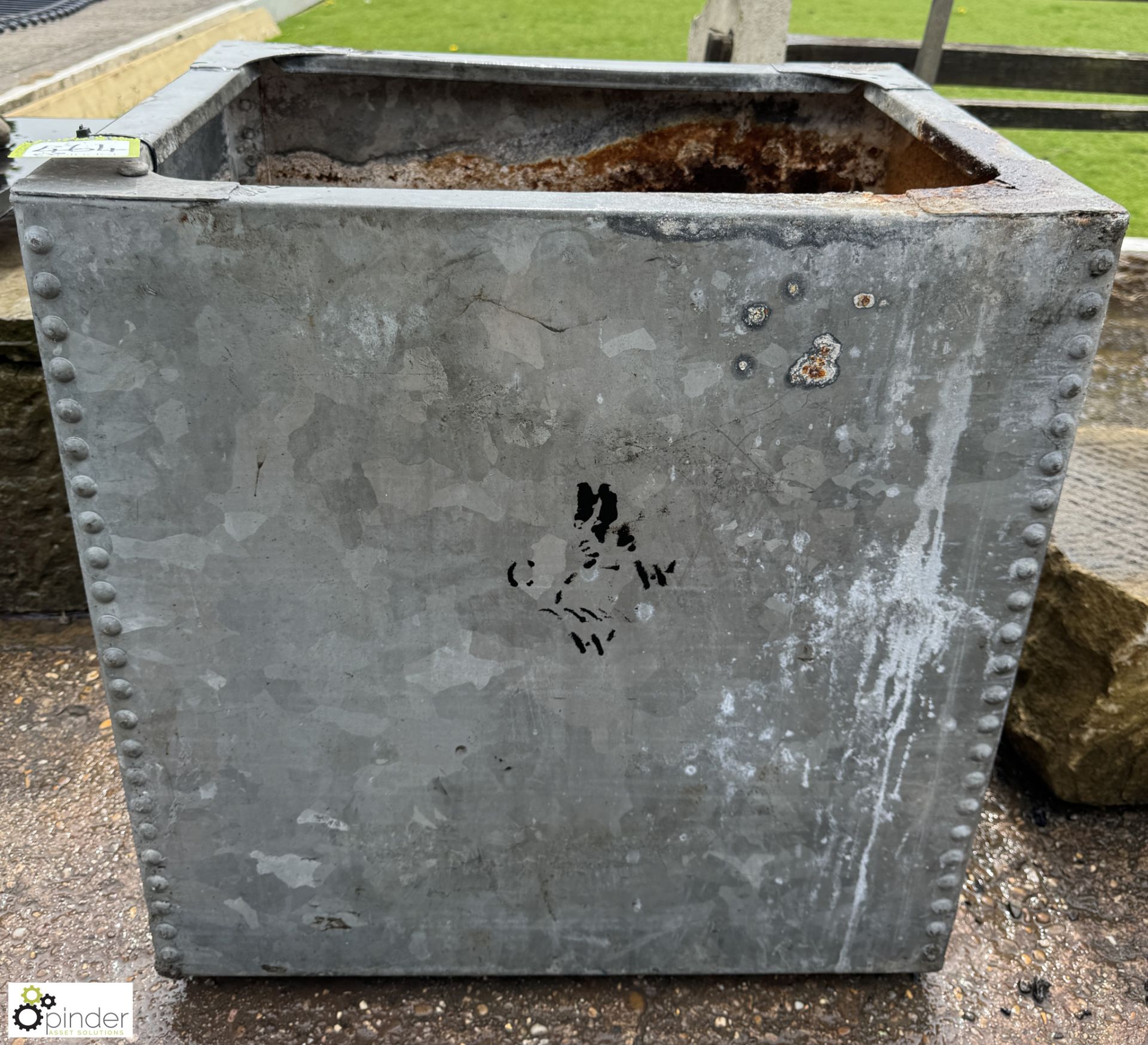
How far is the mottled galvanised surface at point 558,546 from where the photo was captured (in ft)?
3.71

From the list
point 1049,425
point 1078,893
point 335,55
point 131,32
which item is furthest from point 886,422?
point 131,32

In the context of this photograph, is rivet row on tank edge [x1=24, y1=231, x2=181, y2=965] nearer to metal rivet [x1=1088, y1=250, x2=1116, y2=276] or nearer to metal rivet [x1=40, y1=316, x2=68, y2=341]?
metal rivet [x1=40, y1=316, x2=68, y2=341]

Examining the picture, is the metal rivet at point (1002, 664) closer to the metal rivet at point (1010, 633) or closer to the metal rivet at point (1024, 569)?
the metal rivet at point (1010, 633)

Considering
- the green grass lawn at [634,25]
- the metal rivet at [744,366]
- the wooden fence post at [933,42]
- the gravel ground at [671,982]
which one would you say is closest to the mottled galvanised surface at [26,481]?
the gravel ground at [671,982]

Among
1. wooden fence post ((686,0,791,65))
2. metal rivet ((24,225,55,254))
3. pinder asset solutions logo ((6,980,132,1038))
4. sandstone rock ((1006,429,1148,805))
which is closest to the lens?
metal rivet ((24,225,55,254))

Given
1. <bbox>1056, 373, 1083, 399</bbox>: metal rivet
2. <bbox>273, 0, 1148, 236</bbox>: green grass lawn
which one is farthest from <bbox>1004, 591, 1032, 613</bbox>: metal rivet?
<bbox>273, 0, 1148, 236</bbox>: green grass lawn

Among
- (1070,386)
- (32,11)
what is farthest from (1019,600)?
(32,11)

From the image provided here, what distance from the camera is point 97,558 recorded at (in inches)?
50.1

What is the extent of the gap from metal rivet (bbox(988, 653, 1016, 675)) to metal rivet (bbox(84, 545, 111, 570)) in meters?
1.25

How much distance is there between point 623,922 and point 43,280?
50.0 inches

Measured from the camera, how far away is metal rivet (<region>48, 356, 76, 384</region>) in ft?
3.79

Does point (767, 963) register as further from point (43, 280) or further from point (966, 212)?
point (43, 280)

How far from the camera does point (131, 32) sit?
6.48 m

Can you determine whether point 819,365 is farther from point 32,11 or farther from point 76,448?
point 32,11
